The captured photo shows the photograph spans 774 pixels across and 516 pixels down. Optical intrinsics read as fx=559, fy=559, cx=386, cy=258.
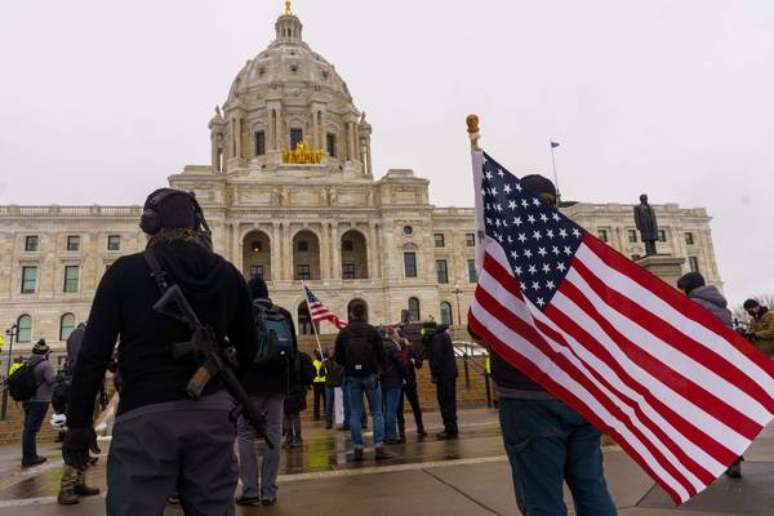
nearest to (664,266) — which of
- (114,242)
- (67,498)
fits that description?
(67,498)

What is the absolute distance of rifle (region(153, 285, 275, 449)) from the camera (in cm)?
287

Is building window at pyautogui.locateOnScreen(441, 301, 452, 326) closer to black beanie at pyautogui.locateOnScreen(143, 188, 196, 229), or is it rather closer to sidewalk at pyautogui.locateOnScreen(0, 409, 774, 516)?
sidewalk at pyautogui.locateOnScreen(0, 409, 774, 516)

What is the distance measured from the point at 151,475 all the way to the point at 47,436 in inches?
614

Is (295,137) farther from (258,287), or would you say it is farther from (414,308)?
(258,287)

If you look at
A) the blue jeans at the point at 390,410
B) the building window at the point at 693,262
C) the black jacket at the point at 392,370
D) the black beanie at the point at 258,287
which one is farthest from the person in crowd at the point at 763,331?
the building window at the point at 693,262

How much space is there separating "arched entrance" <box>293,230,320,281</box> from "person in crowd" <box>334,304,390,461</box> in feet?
150

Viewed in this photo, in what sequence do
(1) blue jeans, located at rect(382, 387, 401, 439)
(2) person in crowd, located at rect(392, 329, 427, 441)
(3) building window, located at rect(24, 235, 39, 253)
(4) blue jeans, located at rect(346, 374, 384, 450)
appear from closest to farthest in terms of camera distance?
(4) blue jeans, located at rect(346, 374, 384, 450) → (1) blue jeans, located at rect(382, 387, 401, 439) → (2) person in crowd, located at rect(392, 329, 427, 441) → (3) building window, located at rect(24, 235, 39, 253)

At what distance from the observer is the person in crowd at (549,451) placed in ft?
9.83

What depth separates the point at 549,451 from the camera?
9.92 ft

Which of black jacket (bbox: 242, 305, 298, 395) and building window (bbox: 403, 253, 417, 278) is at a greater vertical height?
building window (bbox: 403, 253, 417, 278)

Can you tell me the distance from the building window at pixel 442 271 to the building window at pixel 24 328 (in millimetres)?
37900

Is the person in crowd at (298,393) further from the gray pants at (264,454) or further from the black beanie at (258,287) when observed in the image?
the black beanie at (258,287)

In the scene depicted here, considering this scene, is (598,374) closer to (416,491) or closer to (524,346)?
(524,346)

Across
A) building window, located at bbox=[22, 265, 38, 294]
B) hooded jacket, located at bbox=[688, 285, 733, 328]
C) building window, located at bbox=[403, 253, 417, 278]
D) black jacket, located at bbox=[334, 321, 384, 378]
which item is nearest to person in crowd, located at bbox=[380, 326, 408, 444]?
black jacket, located at bbox=[334, 321, 384, 378]
